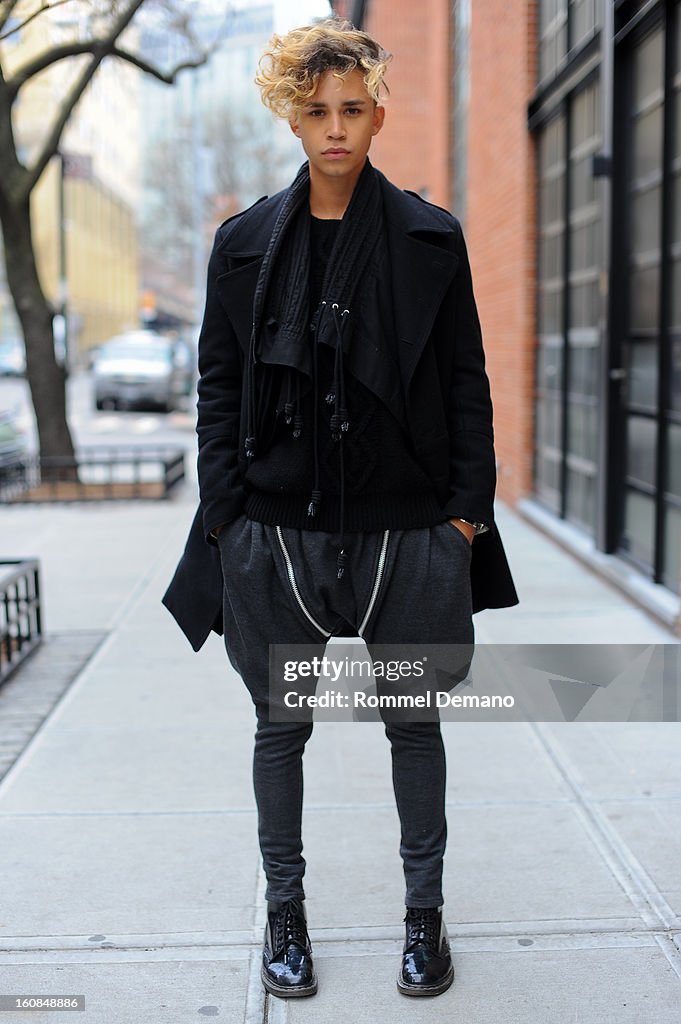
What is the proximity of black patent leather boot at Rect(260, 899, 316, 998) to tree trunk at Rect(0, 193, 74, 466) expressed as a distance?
11150 millimetres

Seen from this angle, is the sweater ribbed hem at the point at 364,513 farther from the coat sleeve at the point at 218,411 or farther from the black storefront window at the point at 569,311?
the black storefront window at the point at 569,311

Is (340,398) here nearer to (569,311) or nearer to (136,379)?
(569,311)

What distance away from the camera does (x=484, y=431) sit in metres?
2.83

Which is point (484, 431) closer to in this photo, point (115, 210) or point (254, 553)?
point (254, 553)

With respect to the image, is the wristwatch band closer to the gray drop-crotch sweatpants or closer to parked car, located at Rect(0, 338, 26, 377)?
the gray drop-crotch sweatpants

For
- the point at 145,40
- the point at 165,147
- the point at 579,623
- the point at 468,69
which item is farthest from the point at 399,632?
the point at 165,147

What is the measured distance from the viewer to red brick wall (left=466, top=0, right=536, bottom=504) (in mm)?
10375

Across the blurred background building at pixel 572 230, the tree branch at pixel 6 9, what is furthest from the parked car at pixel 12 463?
the tree branch at pixel 6 9

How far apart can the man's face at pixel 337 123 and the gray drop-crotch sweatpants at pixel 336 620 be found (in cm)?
79

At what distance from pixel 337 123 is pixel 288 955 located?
1.83 metres

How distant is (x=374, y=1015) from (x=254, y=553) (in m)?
1.04

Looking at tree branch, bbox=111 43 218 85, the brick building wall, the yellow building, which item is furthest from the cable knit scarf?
the yellow building

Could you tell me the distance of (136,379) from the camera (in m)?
28.8

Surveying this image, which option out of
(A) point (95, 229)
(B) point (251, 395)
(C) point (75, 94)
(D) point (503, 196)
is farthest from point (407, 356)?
(A) point (95, 229)
